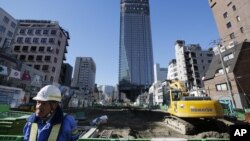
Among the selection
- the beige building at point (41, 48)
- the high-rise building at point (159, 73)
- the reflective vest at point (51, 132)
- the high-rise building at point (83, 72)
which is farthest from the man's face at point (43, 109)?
the high-rise building at point (159, 73)

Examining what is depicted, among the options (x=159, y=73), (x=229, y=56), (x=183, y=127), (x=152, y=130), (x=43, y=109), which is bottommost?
(x=152, y=130)

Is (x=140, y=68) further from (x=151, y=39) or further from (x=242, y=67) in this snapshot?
(x=242, y=67)

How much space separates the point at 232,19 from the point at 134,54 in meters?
139

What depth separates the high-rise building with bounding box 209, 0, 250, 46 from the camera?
40.9 metres

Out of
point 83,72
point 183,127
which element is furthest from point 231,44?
point 83,72

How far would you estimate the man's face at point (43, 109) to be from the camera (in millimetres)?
2811

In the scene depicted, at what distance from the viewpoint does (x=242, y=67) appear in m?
34.4

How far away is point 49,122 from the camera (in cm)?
266

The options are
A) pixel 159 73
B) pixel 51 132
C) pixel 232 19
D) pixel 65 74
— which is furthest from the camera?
pixel 159 73

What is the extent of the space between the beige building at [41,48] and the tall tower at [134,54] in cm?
10460

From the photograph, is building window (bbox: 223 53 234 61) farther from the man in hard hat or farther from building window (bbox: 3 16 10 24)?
building window (bbox: 3 16 10 24)

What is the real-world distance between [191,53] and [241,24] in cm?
3796

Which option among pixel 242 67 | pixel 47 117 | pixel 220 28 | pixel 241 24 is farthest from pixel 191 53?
pixel 47 117

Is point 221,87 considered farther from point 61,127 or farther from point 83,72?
point 83,72
